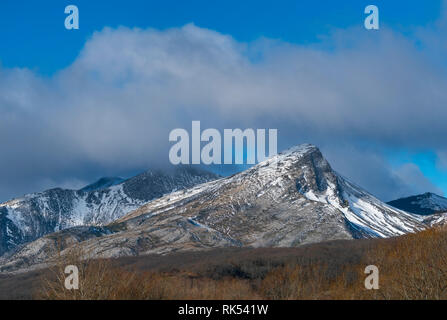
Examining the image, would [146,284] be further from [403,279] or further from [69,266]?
[403,279]

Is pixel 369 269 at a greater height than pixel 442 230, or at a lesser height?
lesser

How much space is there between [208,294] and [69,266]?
83.3 feet
